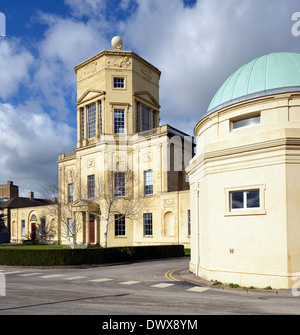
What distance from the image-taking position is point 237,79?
666 inches

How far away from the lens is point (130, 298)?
12141 mm

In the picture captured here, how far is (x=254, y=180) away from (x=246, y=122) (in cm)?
317

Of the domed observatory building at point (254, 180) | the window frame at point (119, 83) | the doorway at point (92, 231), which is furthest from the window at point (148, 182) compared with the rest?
the domed observatory building at point (254, 180)

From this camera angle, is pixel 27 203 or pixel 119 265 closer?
pixel 119 265

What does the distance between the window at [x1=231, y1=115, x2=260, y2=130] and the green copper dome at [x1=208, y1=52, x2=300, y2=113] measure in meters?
0.96

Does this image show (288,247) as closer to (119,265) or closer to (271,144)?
(271,144)

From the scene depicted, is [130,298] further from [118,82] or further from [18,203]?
[18,203]

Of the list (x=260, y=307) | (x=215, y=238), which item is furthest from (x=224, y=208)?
A: (x=260, y=307)

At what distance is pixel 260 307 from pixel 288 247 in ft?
11.1

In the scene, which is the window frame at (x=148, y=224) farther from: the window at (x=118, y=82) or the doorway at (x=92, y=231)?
the window at (x=118, y=82)

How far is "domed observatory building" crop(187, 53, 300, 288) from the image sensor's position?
13.3m

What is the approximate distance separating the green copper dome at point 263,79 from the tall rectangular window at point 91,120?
26.4 m

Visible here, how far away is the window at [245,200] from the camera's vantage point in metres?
14.2

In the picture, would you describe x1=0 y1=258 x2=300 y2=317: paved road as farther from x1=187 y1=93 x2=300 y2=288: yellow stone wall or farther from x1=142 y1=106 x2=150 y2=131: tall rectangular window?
x1=142 y1=106 x2=150 y2=131: tall rectangular window
